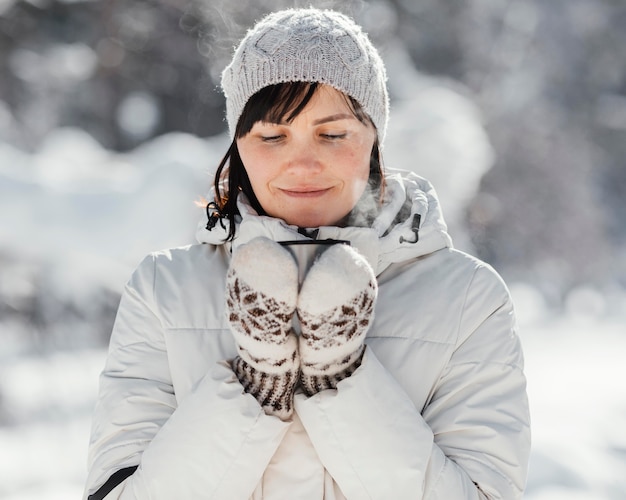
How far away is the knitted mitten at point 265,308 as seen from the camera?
1023 millimetres

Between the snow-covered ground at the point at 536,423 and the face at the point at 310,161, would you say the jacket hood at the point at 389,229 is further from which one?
the snow-covered ground at the point at 536,423

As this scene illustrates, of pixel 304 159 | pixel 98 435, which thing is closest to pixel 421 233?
pixel 304 159

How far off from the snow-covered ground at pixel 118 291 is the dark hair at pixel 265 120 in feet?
5.21

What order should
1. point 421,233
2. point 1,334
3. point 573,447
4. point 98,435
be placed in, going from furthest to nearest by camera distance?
point 1,334
point 573,447
point 421,233
point 98,435

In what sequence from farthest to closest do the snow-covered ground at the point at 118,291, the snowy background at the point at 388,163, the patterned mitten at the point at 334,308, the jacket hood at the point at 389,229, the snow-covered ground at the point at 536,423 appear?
the snowy background at the point at 388,163 → the snow-covered ground at the point at 118,291 → the snow-covered ground at the point at 536,423 → the jacket hood at the point at 389,229 → the patterned mitten at the point at 334,308

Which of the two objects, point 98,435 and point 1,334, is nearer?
point 98,435

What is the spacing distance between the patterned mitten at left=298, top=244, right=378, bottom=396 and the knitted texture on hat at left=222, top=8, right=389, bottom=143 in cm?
40

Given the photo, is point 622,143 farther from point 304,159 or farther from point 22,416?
point 304,159

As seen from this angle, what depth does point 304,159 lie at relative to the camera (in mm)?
1270

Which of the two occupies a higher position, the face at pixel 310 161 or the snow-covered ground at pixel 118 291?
the face at pixel 310 161

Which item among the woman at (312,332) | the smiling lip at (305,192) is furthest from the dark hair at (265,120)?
the smiling lip at (305,192)

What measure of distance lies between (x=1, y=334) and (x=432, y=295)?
120 inches

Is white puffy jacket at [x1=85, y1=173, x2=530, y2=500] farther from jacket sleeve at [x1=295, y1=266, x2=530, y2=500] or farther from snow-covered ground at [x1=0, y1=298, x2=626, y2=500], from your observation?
snow-covered ground at [x1=0, y1=298, x2=626, y2=500]

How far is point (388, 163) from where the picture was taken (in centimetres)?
401
